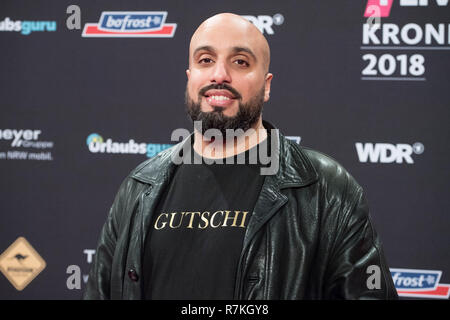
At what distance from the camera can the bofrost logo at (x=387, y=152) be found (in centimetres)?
262

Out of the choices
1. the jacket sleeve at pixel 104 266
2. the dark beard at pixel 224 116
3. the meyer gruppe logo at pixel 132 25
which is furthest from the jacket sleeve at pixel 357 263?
the meyer gruppe logo at pixel 132 25

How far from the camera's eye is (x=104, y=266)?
150 centimetres

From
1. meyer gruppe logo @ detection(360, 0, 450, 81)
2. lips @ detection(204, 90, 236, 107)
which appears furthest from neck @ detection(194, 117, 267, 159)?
meyer gruppe logo @ detection(360, 0, 450, 81)

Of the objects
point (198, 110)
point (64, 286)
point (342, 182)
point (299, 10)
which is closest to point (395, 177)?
point (299, 10)

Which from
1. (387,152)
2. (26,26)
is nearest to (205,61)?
(387,152)

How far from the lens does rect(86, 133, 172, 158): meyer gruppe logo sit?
285 cm

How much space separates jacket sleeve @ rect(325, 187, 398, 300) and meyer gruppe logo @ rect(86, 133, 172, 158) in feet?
5.38

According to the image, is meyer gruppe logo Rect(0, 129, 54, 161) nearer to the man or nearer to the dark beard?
the man

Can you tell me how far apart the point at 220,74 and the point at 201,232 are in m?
0.47

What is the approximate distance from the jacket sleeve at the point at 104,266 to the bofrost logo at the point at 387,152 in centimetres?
156

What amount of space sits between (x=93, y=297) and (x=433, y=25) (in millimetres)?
2205

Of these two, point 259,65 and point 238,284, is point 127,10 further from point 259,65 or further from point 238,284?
point 238,284

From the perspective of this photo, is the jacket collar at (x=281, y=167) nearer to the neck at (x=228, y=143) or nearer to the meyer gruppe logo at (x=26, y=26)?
the neck at (x=228, y=143)

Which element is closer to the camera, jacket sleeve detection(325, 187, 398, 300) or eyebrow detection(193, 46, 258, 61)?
jacket sleeve detection(325, 187, 398, 300)
